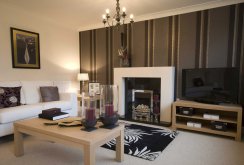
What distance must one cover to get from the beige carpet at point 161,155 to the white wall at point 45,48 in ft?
5.08

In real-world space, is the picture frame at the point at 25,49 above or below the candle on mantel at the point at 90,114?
above

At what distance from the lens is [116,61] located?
440cm

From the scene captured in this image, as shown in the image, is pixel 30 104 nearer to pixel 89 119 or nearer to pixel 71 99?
pixel 71 99

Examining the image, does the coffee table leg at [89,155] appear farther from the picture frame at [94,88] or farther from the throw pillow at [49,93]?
the picture frame at [94,88]

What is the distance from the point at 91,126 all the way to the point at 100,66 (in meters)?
3.04

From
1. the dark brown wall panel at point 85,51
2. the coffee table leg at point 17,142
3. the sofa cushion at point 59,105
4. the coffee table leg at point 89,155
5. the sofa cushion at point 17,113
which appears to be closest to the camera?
the coffee table leg at point 89,155

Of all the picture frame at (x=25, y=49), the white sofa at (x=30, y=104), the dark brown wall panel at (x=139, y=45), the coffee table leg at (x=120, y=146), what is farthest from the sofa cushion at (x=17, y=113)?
the dark brown wall panel at (x=139, y=45)

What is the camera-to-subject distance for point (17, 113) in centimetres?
258

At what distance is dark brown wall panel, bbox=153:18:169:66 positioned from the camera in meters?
3.71

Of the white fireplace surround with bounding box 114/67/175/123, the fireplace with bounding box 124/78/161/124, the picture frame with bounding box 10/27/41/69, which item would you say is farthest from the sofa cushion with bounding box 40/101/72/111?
the white fireplace surround with bounding box 114/67/175/123

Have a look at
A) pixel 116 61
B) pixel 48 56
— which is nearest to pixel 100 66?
pixel 116 61

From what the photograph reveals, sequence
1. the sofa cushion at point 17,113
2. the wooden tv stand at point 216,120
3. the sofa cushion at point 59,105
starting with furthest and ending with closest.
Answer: the sofa cushion at point 59,105, the wooden tv stand at point 216,120, the sofa cushion at point 17,113

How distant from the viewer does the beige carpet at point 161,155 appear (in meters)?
2.00

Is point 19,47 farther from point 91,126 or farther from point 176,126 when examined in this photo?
point 176,126
